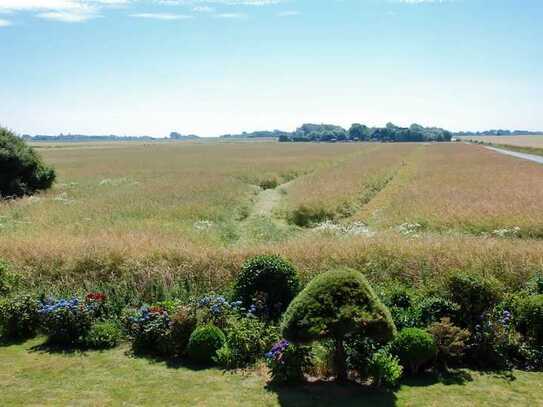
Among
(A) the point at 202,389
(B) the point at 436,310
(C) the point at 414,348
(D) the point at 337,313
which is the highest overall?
(D) the point at 337,313

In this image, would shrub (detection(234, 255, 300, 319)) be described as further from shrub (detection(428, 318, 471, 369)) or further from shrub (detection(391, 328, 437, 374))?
shrub (detection(428, 318, 471, 369))

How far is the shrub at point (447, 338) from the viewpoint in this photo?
8.54 meters

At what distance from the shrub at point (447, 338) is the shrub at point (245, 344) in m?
2.82

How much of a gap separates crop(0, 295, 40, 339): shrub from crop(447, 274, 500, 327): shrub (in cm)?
829

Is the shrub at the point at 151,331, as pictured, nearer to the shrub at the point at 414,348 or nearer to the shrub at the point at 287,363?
the shrub at the point at 287,363

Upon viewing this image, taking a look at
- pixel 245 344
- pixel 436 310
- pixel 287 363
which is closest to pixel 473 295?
pixel 436 310

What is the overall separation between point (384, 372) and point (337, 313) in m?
1.49

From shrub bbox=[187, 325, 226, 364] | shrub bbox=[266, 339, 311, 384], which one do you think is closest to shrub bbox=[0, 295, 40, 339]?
shrub bbox=[187, 325, 226, 364]

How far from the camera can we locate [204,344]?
29.6 ft

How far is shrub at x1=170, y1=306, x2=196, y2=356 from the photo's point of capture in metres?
9.44

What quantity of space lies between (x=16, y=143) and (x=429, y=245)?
96.0 feet

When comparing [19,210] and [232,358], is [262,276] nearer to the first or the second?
[232,358]

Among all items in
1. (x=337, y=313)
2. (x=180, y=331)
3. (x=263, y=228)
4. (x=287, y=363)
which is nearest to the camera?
(x=337, y=313)

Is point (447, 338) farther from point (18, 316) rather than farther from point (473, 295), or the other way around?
point (18, 316)
